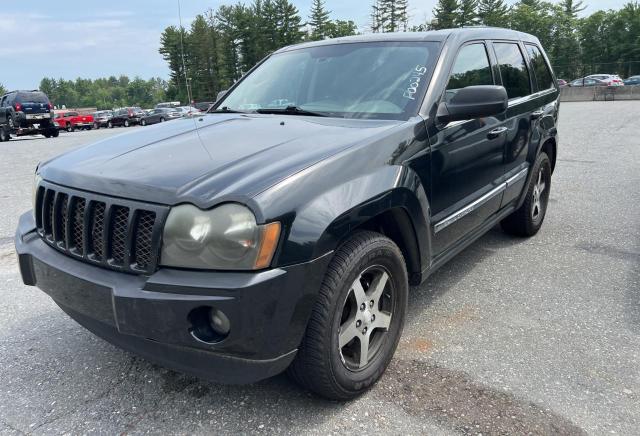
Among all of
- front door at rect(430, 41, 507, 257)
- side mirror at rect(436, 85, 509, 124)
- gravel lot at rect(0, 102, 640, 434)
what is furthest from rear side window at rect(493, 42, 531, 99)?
gravel lot at rect(0, 102, 640, 434)

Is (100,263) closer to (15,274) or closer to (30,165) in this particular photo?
(15,274)

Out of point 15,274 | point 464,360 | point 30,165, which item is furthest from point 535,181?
point 30,165

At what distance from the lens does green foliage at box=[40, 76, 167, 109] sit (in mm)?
140488

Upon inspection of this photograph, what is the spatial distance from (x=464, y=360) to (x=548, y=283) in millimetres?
1398

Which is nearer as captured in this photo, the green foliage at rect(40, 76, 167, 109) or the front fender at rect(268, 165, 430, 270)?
the front fender at rect(268, 165, 430, 270)

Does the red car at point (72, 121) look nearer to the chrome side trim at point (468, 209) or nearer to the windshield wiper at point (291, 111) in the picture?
the windshield wiper at point (291, 111)

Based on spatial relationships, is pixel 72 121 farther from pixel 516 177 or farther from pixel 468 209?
pixel 468 209

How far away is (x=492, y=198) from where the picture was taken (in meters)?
3.59

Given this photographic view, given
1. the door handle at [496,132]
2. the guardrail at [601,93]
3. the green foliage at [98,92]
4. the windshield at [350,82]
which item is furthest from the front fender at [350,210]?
the green foliage at [98,92]

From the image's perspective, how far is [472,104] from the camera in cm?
277

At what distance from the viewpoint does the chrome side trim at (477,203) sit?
2.92 metres

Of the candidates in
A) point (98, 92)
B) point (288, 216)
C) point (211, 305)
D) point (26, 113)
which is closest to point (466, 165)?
point (288, 216)

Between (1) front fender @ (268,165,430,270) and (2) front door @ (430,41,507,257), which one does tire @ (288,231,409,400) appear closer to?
(1) front fender @ (268,165,430,270)

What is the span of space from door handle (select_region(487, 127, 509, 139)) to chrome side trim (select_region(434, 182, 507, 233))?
0.39m
